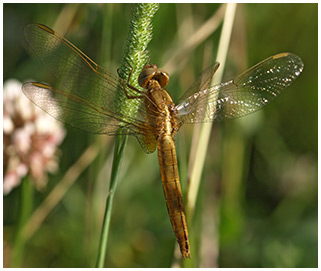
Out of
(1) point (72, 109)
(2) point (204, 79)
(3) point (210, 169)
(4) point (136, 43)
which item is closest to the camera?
(4) point (136, 43)

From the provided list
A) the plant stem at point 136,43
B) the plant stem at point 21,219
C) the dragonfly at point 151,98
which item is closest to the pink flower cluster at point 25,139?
the plant stem at point 21,219

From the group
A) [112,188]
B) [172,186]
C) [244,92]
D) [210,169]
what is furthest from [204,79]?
[210,169]

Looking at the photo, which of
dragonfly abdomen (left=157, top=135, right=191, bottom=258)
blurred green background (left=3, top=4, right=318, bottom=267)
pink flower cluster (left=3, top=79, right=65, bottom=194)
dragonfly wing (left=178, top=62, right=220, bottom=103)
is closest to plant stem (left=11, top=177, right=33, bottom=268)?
pink flower cluster (left=3, top=79, right=65, bottom=194)

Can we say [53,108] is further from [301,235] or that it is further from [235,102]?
[301,235]

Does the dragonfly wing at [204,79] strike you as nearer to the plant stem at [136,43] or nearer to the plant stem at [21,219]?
the plant stem at [136,43]

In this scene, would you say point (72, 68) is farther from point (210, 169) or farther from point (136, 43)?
point (210, 169)

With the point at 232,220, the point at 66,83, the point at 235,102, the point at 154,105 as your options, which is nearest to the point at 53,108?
the point at 66,83

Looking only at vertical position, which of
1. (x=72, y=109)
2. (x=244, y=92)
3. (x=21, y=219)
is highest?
(x=244, y=92)
